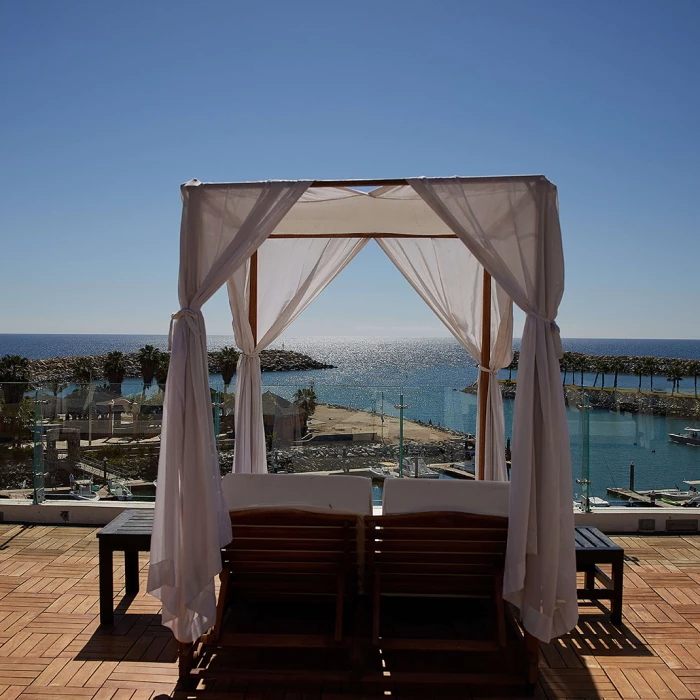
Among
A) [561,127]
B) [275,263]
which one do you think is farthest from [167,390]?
[561,127]

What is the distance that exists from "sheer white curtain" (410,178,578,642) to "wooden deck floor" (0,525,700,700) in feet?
1.24

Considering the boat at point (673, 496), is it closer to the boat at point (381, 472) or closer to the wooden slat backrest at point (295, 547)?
the boat at point (381, 472)

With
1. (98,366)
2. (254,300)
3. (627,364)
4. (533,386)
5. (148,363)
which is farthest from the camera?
(98,366)

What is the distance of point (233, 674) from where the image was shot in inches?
103

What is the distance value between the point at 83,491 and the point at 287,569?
2992 mm

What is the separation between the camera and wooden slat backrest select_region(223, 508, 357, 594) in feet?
9.20

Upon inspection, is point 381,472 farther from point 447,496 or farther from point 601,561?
point 601,561

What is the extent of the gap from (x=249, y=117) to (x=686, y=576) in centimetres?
717

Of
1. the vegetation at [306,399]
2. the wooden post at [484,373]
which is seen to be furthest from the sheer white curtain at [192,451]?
the vegetation at [306,399]

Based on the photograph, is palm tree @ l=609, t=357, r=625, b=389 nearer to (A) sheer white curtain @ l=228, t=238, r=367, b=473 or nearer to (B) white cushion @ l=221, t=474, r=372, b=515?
(A) sheer white curtain @ l=228, t=238, r=367, b=473

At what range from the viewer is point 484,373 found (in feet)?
14.4

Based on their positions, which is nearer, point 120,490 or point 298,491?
point 298,491

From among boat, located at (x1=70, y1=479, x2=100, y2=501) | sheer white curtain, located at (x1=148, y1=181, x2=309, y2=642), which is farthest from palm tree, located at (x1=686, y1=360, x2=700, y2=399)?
sheer white curtain, located at (x1=148, y1=181, x2=309, y2=642)

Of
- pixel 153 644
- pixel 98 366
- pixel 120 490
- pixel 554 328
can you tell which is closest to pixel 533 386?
pixel 554 328
